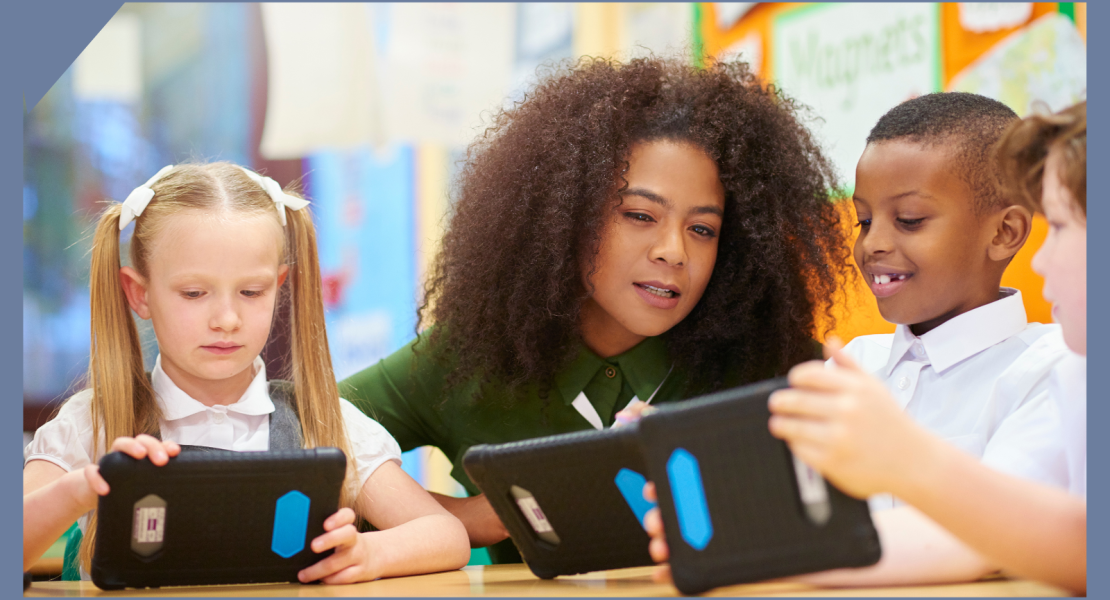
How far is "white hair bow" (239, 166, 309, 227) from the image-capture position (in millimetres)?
1293

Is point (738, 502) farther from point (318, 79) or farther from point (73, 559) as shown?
point (318, 79)

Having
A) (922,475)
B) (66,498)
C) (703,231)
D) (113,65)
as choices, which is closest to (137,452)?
(66,498)

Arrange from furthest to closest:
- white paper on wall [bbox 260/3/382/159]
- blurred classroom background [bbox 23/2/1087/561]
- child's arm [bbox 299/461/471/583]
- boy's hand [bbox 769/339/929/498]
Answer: white paper on wall [bbox 260/3/382/159] → blurred classroom background [bbox 23/2/1087/561] → child's arm [bbox 299/461/471/583] → boy's hand [bbox 769/339/929/498]

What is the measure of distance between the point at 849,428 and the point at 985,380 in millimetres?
631

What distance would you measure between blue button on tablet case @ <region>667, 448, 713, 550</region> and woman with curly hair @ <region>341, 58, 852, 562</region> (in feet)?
2.06

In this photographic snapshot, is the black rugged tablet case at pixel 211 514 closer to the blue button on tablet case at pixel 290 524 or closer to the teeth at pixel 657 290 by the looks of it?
the blue button on tablet case at pixel 290 524

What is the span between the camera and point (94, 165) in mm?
2625

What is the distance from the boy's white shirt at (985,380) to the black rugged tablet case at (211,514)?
26.4 inches

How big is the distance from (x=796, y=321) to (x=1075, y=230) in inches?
26.3

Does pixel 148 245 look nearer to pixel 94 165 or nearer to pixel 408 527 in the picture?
pixel 408 527

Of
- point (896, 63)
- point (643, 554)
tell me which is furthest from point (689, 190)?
point (896, 63)

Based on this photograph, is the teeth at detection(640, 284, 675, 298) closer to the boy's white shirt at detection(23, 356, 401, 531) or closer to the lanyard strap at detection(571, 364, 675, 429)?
the lanyard strap at detection(571, 364, 675, 429)

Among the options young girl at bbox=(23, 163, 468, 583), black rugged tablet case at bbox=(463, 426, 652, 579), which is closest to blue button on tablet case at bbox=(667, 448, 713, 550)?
black rugged tablet case at bbox=(463, 426, 652, 579)

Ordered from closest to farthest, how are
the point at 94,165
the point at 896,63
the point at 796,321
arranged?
the point at 796,321, the point at 896,63, the point at 94,165
